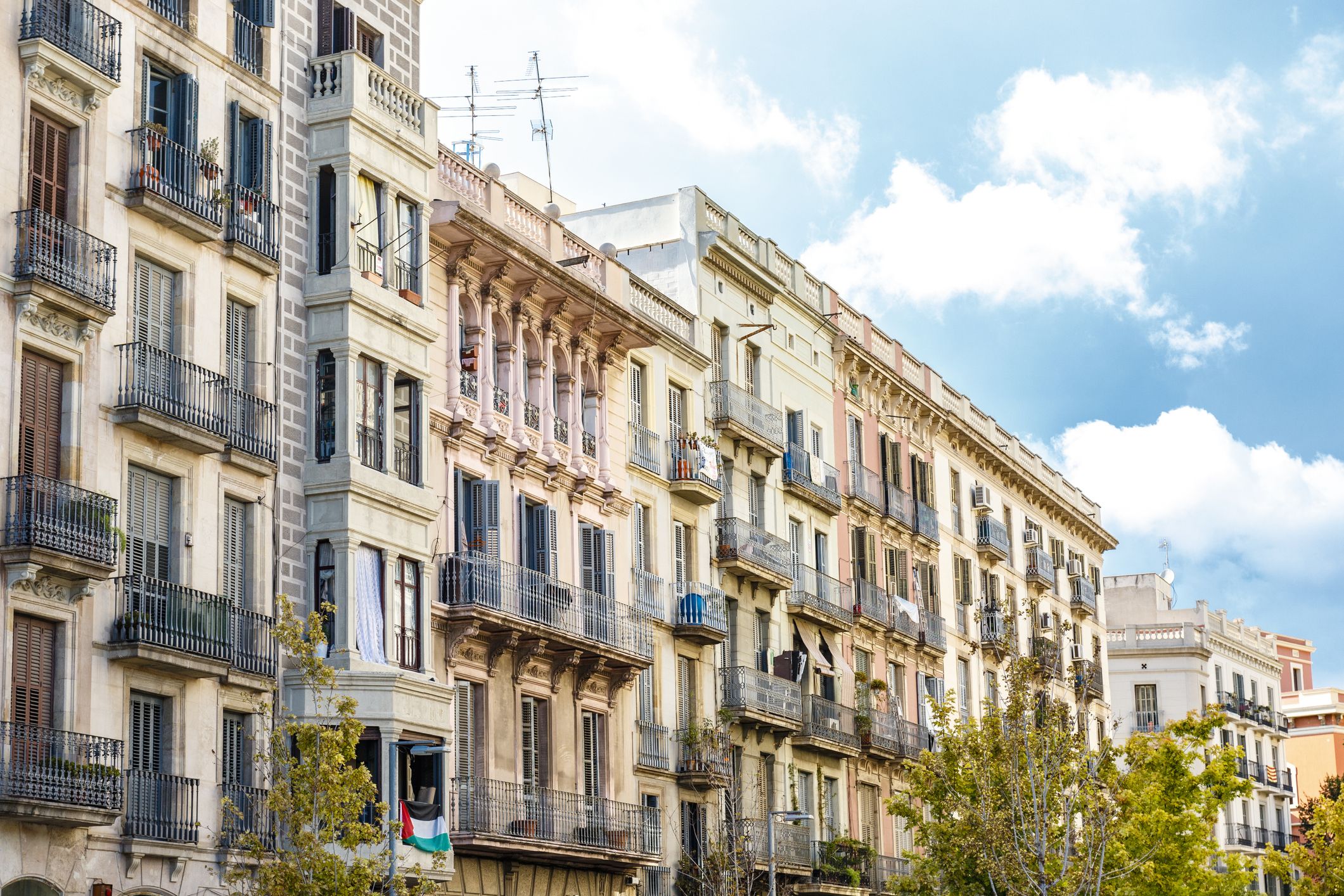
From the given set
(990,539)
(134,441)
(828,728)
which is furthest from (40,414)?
(990,539)

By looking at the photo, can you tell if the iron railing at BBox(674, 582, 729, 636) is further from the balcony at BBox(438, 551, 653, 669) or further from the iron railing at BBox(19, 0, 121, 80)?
the iron railing at BBox(19, 0, 121, 80)

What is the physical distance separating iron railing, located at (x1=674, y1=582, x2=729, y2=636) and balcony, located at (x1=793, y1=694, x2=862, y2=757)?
491 cm

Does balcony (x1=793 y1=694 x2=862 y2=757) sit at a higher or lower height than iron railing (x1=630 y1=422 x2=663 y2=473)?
lower

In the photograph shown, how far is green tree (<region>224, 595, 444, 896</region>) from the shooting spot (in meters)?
27.5

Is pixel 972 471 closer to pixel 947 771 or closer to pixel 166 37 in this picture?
pixel 947 771

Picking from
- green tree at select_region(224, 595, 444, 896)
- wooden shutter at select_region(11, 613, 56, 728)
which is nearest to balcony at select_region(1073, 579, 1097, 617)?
green tree at select_region(224, 595, 444, 896)

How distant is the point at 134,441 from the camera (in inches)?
1166

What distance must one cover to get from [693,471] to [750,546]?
10.9 feet

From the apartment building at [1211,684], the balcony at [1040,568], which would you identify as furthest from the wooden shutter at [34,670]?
the apartment building at [1211,684]

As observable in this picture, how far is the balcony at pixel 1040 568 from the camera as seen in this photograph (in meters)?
71.5

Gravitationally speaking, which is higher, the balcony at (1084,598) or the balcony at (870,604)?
the balcony at (1084,598)

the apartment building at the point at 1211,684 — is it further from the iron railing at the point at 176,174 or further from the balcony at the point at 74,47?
the balcony at the point at 74,47

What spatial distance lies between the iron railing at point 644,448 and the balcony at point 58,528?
18464mm

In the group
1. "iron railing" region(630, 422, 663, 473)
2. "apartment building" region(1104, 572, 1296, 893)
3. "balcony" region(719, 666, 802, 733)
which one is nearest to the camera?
"iron railing" region(630, 422, 663, 473)
